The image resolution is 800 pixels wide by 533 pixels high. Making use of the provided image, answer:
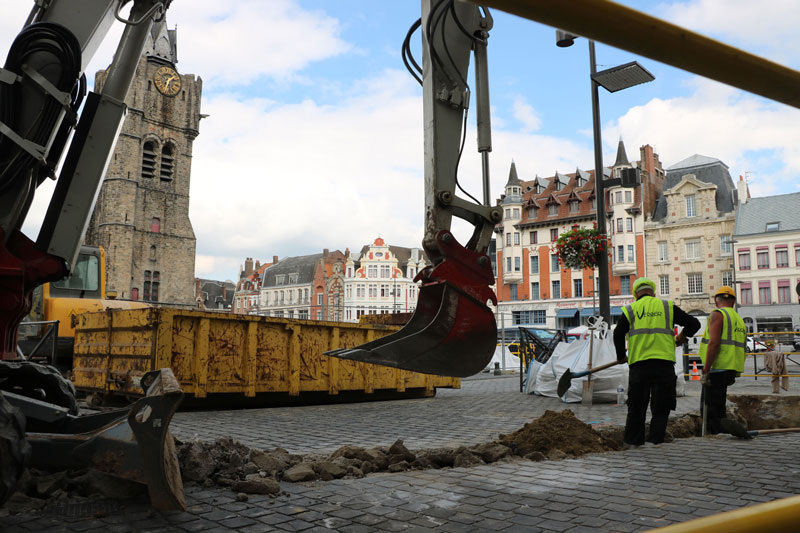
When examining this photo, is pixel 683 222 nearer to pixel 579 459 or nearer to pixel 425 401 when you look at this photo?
pixel 425 401

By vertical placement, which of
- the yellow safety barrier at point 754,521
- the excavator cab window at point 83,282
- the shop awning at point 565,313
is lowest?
the yellow safety barrier at point 754,521

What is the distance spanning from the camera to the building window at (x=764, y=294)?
47219mm

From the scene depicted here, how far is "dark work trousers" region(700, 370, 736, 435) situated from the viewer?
7.22m

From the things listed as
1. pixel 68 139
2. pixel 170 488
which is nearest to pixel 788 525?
pixel 170 488

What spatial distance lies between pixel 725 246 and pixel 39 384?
53375mm

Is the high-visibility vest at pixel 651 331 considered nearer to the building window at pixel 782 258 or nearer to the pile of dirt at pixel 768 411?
the pile of dirt at pixel 768 411

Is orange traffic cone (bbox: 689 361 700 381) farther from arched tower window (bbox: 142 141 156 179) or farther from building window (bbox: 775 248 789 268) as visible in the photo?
arched tower window (bbox: 142 141 156 179)

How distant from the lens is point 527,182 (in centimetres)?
6450

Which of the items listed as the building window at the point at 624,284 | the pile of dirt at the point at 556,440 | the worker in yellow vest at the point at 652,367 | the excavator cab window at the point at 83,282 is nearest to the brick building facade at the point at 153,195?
the building window at the point at 624,284

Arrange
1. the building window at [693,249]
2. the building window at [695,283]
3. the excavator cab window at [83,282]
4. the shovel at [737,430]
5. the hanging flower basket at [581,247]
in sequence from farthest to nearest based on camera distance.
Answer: the building window at [693,249]
the building window at [695,283]
the hanging flower basket at [581,247]
the excavator cab window at [83,282]
the shovel at [737,430]

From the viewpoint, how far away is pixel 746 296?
48.1 meters

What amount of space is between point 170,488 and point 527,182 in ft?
208

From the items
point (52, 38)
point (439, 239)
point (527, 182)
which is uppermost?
point (527, 182)

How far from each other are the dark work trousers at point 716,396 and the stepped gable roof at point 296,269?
85883 mm
